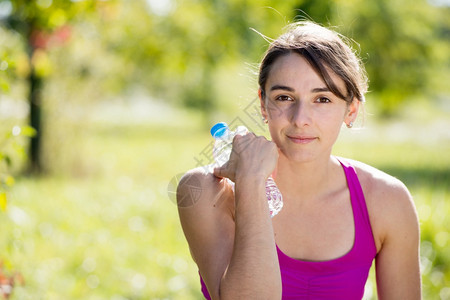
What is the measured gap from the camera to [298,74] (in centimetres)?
201

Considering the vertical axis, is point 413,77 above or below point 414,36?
below

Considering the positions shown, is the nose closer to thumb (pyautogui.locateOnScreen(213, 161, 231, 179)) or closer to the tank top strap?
thumb (pyautogui.locateOnScreen(213, 161, 231, 179))

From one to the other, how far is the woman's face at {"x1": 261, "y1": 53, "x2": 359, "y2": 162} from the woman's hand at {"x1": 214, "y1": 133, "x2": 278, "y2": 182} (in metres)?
0.17

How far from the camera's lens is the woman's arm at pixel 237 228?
1752mm

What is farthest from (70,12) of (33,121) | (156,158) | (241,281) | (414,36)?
(414,36)

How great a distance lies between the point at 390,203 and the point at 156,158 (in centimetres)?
1102

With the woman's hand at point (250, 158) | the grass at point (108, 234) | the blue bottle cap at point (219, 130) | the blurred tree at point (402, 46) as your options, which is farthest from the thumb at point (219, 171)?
the blurred tree at point (402, 46)

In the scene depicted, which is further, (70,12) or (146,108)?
(146,108)

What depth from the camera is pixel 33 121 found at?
8.73 meters

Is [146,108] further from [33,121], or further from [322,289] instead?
[322,289]

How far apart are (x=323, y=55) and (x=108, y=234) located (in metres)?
4.22

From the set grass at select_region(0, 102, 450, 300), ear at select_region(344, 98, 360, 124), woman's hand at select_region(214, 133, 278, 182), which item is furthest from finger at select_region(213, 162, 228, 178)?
grass at select_region(0, 102, 450, 300)

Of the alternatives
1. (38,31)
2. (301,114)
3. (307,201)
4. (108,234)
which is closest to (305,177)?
(307,201)

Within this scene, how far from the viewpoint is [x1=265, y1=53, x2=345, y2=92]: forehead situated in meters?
2.00
